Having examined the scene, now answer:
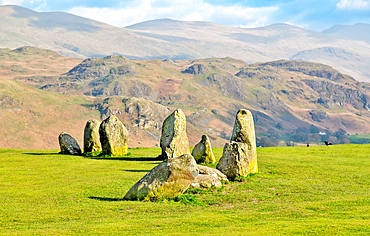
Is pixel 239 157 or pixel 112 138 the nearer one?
pixel 239 157

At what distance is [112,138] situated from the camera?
49.6 metres

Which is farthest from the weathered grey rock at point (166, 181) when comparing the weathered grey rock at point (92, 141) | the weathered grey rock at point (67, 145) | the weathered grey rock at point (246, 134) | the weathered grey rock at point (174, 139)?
the weathered grey rock at point (67, 145)

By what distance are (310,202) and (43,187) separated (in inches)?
618

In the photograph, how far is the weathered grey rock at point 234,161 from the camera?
110ft

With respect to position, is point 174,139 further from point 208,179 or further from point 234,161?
point 208,179

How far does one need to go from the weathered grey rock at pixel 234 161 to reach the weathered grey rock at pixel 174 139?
997 cm

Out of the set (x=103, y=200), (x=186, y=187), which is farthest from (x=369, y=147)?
(x=103, y=200)

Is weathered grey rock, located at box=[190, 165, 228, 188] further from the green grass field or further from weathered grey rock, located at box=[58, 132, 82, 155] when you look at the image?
weathered grey rock, located at box=[58, 132, 82, 155]

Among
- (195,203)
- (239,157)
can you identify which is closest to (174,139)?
(239,157)

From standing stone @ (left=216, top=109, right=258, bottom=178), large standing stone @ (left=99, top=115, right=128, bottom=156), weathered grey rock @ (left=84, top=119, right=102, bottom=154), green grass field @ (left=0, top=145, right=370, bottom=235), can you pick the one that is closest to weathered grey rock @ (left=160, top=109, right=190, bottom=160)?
green grass field @ (left=0, top=145, right=370, bottom=235)

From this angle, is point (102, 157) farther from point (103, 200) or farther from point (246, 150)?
point (103, 200)

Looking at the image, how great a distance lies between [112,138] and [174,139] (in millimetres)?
8469

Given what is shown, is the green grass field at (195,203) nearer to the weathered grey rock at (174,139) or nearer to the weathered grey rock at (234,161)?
the weathered grey rock at (234,161)

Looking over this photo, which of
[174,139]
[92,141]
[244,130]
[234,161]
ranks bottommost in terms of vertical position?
[92,141]
